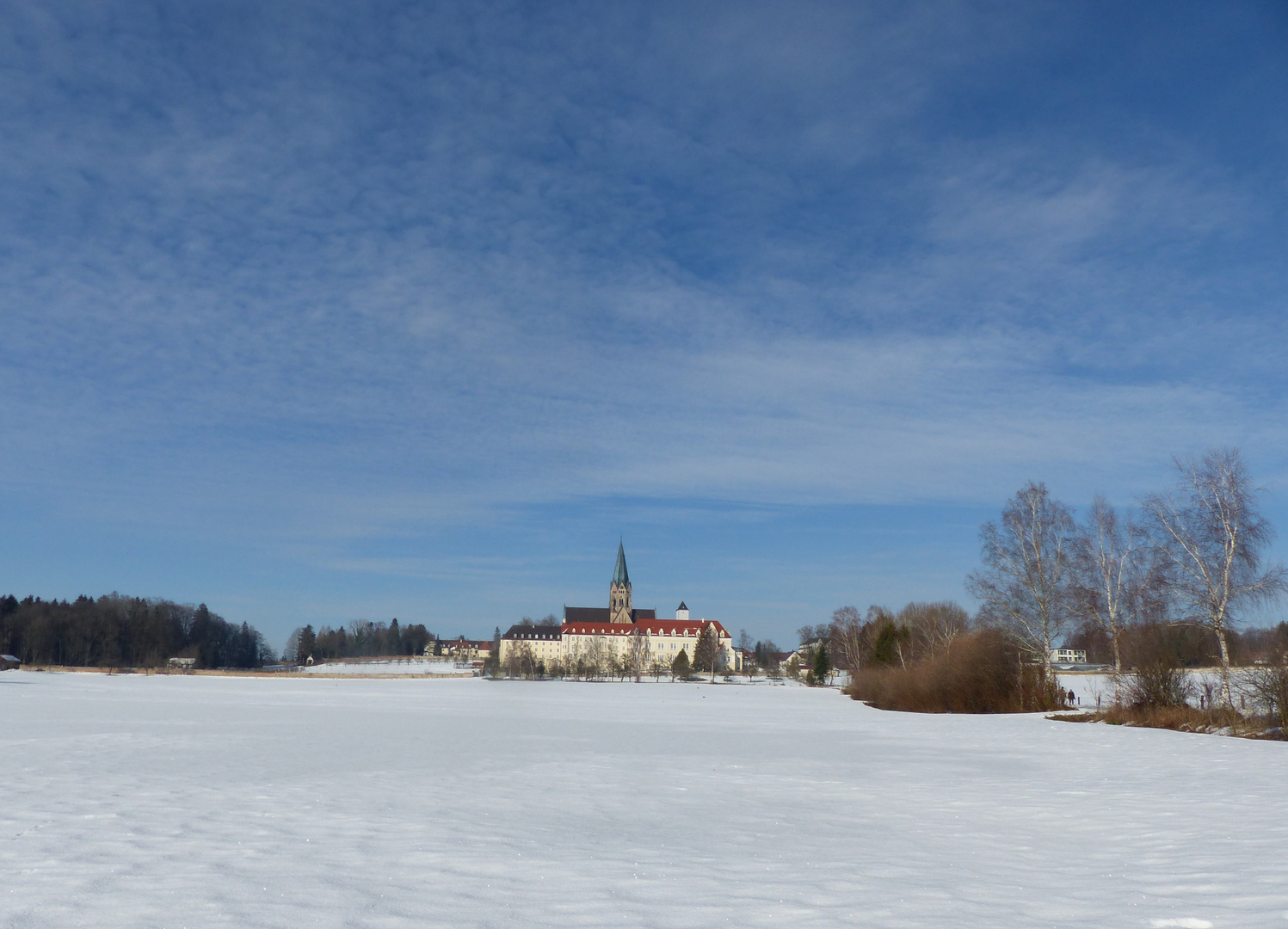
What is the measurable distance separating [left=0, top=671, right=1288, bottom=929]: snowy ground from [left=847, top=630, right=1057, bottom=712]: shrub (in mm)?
16300

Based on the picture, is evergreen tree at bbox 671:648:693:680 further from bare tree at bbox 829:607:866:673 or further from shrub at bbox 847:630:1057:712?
shrub at bbox 847:630:1057:712

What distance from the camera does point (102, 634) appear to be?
136 metres

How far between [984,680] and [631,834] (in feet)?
103

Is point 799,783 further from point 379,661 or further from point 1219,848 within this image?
point 379,661

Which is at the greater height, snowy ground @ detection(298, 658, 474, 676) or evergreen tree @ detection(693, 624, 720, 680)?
evergreen tree @ detection(693, 624, 720, 680)

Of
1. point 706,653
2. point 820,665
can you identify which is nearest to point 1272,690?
point 820,665

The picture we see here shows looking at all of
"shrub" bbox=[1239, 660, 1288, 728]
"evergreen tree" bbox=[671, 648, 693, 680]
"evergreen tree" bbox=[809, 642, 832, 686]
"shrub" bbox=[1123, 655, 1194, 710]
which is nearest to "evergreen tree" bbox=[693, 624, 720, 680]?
"evergreen tree" bbox=[671, 648, 693, 680]

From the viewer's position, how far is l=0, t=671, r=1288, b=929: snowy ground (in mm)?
6473

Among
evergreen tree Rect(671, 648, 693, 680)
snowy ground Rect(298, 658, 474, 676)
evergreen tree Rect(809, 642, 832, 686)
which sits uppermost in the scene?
evergreen tree Rect(809, 642, 832, 686)

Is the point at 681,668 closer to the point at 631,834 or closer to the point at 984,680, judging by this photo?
the point at 984,680

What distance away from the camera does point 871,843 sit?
9461mm

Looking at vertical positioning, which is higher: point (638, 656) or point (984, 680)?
point (984, 680)

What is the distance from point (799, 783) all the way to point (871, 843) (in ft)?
17.6

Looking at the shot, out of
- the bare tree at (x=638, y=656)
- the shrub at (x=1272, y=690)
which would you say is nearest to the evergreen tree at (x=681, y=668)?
the bare tree at (x=638, y=656)
